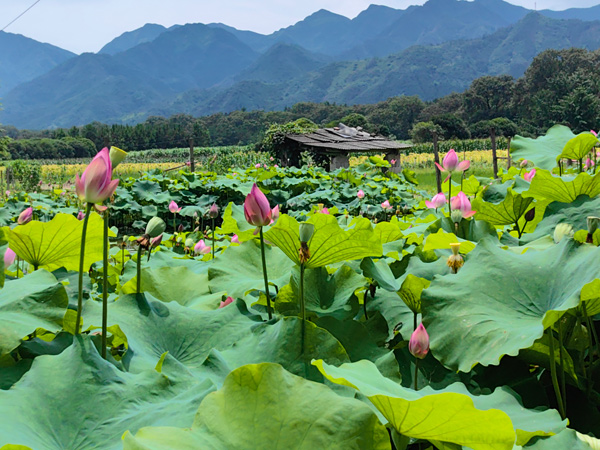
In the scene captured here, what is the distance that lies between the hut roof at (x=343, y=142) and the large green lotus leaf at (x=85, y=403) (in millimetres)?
14354

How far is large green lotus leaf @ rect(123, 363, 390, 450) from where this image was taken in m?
0.41

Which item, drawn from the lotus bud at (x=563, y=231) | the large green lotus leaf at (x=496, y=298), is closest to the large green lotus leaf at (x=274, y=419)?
the large green lotus leaf at (x=496, y=298)

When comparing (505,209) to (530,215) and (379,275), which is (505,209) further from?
(379,275)

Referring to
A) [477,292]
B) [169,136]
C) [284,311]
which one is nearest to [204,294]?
[284,311]

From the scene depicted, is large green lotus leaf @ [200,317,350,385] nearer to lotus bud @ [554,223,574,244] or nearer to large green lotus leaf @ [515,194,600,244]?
lotus bud @ [554,223,574,244]

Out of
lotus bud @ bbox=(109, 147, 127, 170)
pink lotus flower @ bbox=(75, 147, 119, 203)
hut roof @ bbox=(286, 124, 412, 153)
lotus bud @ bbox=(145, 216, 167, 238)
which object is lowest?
hut roof @ bbox=(286, 124, 412, 153)

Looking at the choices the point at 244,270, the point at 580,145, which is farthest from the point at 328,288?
the point at 580,145

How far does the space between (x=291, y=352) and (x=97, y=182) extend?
1.14 ft

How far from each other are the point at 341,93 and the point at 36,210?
193844mm

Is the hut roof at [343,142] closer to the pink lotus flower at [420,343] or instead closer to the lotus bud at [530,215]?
the lotus bud at [530,215]

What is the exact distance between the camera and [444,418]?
1.32ft

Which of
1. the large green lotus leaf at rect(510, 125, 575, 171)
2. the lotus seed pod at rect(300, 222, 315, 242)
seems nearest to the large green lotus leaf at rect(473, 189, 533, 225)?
the large green lotus leaf at rect(510, 125, 575, 171)

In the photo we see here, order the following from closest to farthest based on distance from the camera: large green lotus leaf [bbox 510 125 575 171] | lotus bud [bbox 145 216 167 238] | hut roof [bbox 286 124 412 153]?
lotus bud [bbox 145 216 167 238]
large green lotus leaf [bbox 510 125 575 171]
hut roof [bbox 286 124 412 153]

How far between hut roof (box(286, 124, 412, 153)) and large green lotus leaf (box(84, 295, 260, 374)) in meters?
14.1
